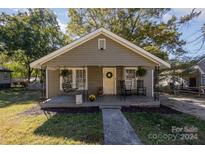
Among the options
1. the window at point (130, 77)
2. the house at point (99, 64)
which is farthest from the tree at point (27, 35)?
the window at point (130, 77)

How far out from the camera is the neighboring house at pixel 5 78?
105 ft

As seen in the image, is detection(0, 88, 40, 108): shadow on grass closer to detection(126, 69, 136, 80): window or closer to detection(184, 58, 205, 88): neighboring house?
detection(126, 69, 136, 80): window

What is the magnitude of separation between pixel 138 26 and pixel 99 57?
17.1m

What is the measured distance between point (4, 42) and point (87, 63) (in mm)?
19415

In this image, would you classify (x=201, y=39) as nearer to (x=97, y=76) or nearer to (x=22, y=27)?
(x=97, y=76)

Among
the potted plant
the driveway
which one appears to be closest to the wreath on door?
the potted plant

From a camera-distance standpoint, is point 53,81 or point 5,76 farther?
point 5,76

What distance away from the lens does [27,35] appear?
3127cm

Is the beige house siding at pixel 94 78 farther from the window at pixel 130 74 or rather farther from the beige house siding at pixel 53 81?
the beige house siding at pixel 53 81

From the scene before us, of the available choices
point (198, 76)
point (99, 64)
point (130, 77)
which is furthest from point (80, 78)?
point (198, 76)

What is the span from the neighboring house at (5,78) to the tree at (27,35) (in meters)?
2.10

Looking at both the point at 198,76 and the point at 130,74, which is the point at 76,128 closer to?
the point at 130,74

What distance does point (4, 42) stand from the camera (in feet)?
99.8

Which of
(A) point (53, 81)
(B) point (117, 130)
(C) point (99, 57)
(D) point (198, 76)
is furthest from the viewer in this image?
(D) point (198, 76)
